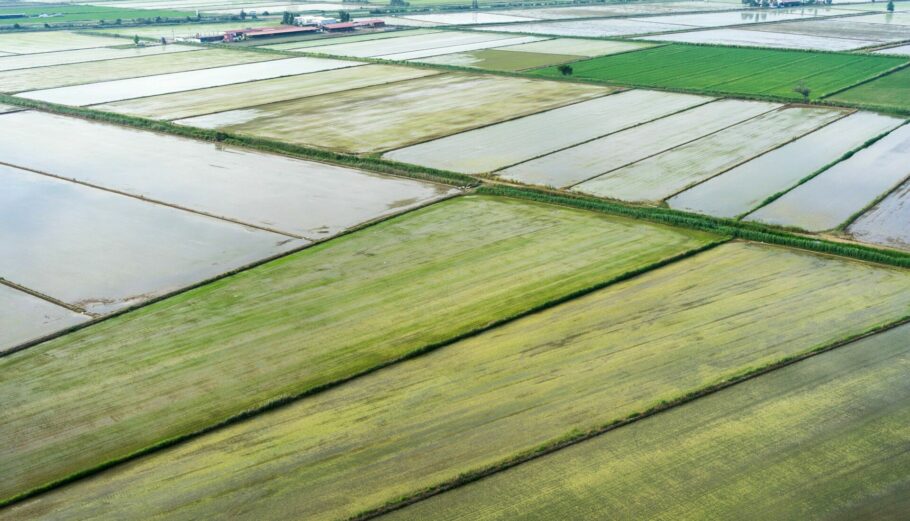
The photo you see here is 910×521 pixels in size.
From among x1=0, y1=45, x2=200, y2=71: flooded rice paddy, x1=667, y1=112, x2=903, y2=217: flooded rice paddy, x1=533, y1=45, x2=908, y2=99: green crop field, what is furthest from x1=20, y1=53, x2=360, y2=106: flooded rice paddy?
x1=667, y1=112, x2=903, y2=217: flooded rice paddy

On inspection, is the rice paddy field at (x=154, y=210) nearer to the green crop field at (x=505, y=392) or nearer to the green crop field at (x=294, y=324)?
the green crop field at (x=294, y=324)

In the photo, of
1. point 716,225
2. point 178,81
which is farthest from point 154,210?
point 178,81

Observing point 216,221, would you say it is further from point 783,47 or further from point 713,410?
point 783,47

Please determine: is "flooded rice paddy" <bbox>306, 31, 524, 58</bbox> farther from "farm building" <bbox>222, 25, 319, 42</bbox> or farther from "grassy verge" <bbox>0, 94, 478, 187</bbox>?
"grassy verge" <bbox>0, 94, 478, 187</bbox>

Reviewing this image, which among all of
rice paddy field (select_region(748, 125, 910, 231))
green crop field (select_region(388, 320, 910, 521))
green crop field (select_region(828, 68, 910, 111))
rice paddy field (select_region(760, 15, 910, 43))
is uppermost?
rice paddy field (select_region(760, 15, 910, 43))

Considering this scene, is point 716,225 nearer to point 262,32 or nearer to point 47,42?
point 262,32

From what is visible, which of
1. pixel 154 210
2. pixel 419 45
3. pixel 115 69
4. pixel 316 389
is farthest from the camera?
pixel 419 45
